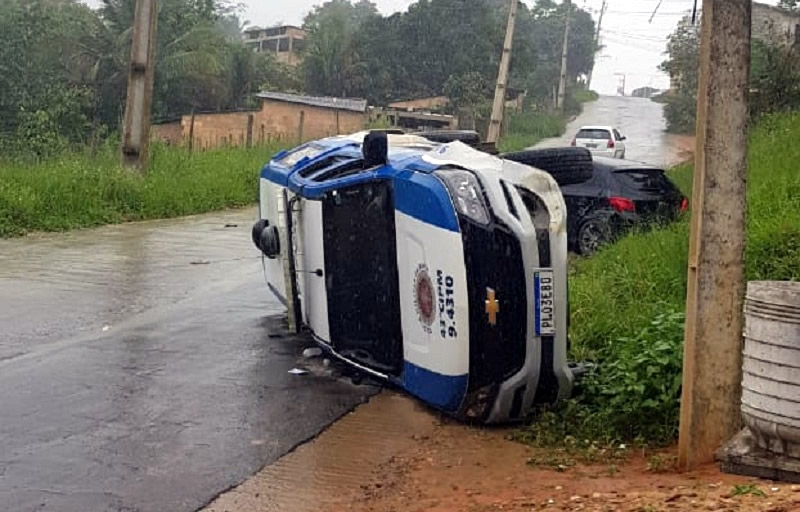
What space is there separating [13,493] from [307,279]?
10.5ft

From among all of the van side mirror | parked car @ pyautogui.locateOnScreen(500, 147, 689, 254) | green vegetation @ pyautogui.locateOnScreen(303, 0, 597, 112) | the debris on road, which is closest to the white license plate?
the van side mirror

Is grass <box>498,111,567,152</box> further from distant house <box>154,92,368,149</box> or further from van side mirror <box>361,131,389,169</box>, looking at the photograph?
van side mirror <box>361,131,389,169</box>

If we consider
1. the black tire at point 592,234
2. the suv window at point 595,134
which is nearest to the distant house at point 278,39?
the suv window at point 595,134

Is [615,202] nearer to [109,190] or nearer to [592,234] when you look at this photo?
[592,234]

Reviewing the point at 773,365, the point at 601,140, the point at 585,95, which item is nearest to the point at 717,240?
the point at 773,365

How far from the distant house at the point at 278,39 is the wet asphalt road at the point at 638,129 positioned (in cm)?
1759

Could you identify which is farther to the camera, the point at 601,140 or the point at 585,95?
the point at 585,95

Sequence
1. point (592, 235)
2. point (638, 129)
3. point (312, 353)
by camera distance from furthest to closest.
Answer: point (638, 129) → point (592, 235) → point (312, 353)

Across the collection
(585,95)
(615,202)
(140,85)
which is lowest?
(615,202)

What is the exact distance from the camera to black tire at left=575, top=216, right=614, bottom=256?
1388cm

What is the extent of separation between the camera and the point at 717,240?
529cm

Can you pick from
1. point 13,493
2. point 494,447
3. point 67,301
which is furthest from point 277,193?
point 13,493

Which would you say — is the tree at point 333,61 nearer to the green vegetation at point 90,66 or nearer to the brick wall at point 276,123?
the green vegetation at point 90,66

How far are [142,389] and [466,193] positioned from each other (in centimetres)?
271
